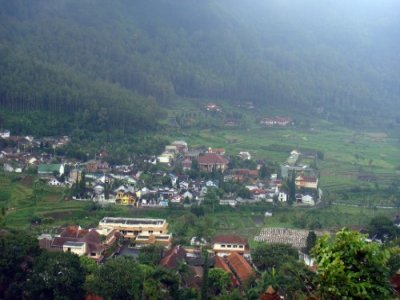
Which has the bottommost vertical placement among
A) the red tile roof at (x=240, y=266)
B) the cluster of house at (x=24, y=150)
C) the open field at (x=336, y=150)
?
the open field at (x=336, y=150)

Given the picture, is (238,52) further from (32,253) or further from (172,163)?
(32,253)

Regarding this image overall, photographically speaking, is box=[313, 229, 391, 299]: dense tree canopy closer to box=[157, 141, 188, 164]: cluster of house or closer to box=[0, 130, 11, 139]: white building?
box=[157, 141, 188, 164]: cluster of house

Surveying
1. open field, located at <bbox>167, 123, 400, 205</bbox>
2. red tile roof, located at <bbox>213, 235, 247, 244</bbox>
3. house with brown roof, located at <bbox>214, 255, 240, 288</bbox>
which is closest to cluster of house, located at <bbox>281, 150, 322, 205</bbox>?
open field, located at <bbox>167, 123, 400, 205</bbox>

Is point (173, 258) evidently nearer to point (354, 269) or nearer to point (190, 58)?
point (354, 269)

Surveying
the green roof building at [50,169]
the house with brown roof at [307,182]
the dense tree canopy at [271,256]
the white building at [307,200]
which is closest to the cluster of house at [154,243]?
the dense tree canopy at [271,256]

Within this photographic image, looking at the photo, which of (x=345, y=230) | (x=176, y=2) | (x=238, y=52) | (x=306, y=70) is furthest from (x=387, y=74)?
(x=345, y=230)

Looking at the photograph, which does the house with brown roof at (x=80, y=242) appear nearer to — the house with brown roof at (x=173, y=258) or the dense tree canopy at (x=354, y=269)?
the house with brown roof at (x=173, y=258)
